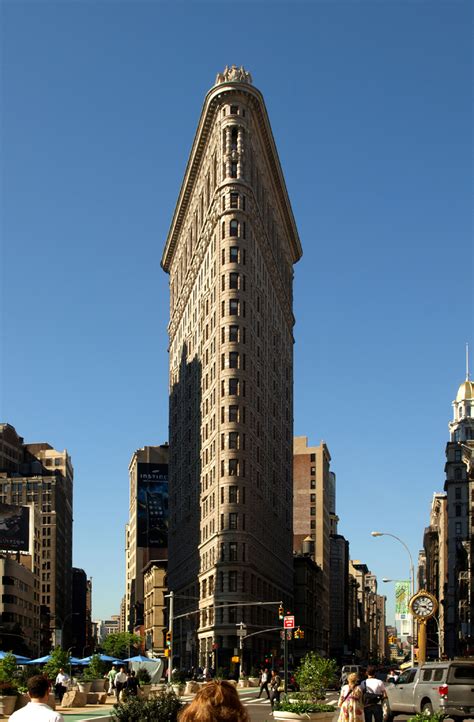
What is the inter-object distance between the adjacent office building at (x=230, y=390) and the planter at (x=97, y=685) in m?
27.8

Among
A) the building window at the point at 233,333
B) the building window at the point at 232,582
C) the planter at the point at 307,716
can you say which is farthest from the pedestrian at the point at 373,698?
the building window at the point at 233,333

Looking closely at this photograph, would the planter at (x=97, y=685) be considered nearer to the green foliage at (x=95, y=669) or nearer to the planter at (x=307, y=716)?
the green foliage at (x=95, y=669)

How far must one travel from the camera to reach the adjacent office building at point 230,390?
372 ft

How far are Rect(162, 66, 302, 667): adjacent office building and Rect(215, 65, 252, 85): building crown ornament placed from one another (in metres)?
0.17

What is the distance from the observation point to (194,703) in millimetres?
5633

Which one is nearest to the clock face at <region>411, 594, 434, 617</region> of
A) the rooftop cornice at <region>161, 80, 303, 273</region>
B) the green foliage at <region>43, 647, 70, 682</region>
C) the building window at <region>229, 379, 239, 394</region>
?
the green foliage at <region>43, 647, 70, 682</region>

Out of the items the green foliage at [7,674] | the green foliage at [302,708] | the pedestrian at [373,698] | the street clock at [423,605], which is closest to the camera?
the pedestrian at [373,698]

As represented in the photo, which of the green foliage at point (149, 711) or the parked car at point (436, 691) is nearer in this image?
the green foliage at point (149, 711)

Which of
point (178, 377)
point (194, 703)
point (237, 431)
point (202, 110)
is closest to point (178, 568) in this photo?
point (178, 377)

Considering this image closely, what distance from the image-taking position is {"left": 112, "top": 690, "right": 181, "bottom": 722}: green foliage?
18.6m

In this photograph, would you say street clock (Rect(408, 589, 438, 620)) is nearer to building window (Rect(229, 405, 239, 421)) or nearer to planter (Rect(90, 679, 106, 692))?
planter (Rect(90, 679, 106, 692))

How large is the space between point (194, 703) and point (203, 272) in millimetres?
128089

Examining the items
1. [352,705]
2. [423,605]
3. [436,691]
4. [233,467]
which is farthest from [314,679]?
[233,467]

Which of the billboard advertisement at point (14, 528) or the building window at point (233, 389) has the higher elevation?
the building window at point (233, 389)
